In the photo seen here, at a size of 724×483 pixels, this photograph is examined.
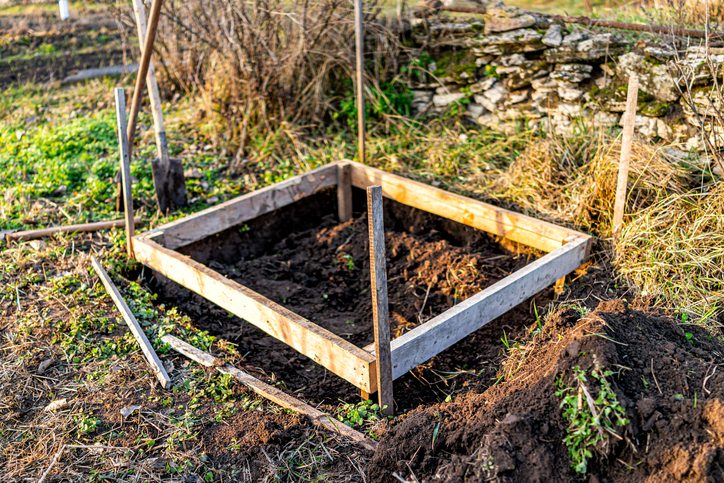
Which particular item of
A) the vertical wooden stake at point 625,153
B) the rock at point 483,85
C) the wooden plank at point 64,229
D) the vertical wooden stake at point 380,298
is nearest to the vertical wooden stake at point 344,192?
the rock at point 483,85

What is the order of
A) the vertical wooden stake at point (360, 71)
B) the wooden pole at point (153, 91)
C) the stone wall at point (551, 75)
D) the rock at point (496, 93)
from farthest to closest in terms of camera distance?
the rock at point (496, 93) → the vertical wooden stake at point (360, 71) → the wooden pole at point (153, 91) → the stone wall at point (551, 75)

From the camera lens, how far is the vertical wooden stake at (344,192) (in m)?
4.47

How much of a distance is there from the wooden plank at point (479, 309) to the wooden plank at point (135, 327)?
110 cm

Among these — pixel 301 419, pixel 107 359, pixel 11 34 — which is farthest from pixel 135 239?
pixel 11 34

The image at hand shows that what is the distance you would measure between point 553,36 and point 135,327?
390cm

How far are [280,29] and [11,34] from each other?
6290 mm

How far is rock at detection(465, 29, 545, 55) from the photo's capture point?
15.4 feet

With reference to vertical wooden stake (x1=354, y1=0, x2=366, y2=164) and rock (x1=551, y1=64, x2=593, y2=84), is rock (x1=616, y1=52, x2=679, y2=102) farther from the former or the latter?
vertical wooden stake (x1=354, y1=0, x2=366, y2=164)

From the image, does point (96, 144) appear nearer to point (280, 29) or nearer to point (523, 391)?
point (280, 29)

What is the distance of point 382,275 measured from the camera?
7.38 ft

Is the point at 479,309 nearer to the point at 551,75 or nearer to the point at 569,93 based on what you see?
the point at 569,93

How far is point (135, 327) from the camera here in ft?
10.2

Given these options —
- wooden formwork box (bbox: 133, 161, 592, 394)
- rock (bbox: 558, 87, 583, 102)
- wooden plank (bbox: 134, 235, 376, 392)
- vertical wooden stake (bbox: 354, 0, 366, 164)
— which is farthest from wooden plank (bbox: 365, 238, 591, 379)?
vertical wooden stake (bbox: 354, 0, 366, 164)

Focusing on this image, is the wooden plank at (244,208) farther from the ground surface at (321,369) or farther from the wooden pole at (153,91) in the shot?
the wooden pole at (153,91)
